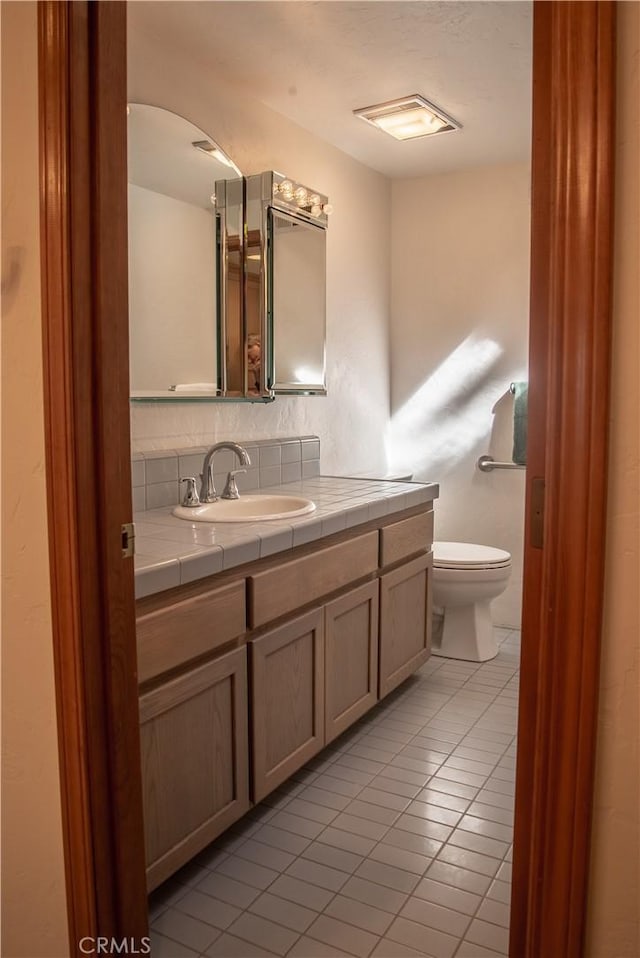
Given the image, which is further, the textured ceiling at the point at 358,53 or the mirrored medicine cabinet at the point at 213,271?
the mirrored medicine cabinet at the point at 213,271

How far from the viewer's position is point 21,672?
51.4 inches

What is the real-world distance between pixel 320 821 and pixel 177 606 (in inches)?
33.8

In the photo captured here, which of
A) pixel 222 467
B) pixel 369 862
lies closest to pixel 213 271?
pixel 222 467

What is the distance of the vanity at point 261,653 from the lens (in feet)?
5.30

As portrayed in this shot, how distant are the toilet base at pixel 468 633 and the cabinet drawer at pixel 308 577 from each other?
102 cm

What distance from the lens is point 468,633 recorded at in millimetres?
3361

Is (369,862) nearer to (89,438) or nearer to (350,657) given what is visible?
(350,657)

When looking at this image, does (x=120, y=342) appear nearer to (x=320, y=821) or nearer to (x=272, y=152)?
(x=320, y=821)

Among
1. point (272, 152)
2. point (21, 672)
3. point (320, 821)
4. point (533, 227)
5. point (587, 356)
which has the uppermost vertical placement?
point (272, 152)

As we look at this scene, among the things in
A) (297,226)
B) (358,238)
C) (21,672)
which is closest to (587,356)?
(21,672)

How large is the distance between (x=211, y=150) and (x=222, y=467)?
1087 millimetres

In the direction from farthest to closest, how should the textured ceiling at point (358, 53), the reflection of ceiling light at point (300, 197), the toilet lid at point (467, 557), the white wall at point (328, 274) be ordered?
the toilet lid at point (467, 557) → the reflection of ceiling light at point (300, 197) → the white wall at point (328, 274) → the textured ceiling at point (358, 53)

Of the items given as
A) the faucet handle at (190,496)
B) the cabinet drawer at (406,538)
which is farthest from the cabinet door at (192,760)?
the cabinet drawer at (406,538)

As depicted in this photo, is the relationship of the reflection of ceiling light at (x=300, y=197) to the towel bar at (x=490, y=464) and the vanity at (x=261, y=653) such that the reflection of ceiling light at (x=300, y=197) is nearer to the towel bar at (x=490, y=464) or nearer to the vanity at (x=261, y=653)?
the vanity at (x=261, y=653)
